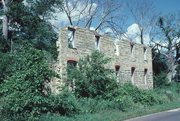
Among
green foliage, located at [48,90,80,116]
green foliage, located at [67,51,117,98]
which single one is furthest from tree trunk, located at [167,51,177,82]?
green foliage, located at [48,90,80,116]

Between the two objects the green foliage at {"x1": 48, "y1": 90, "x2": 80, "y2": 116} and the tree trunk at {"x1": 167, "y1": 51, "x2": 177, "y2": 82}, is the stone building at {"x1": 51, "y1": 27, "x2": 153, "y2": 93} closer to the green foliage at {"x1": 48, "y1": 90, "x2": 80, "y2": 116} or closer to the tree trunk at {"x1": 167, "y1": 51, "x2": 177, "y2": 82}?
the green foliage at {"x1": 48, "y1": 90, "x2": 80, "y2": 116}

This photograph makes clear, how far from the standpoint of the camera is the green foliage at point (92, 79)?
14469 millimetres

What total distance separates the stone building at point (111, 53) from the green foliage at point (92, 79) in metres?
0.98

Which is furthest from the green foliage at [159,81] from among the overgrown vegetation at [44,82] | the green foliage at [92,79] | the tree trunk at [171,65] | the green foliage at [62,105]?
the green foliage at [62,105]

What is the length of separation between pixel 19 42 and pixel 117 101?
914 centimetres

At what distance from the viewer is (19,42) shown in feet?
56.5

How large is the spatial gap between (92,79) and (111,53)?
6383 millimetres

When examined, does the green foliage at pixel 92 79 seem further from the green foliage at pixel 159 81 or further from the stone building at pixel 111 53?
the green foliage at pixel 159 81

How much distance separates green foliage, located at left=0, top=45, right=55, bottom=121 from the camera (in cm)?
962

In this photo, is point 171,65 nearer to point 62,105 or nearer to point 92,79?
point 92,79

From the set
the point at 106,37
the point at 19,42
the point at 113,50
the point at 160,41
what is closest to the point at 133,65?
the point at 113,50

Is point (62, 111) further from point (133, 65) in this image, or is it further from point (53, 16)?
point (133, 65)

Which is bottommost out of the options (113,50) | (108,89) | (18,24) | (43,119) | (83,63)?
(43,119)

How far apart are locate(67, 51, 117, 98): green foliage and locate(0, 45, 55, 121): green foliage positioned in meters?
4.04
